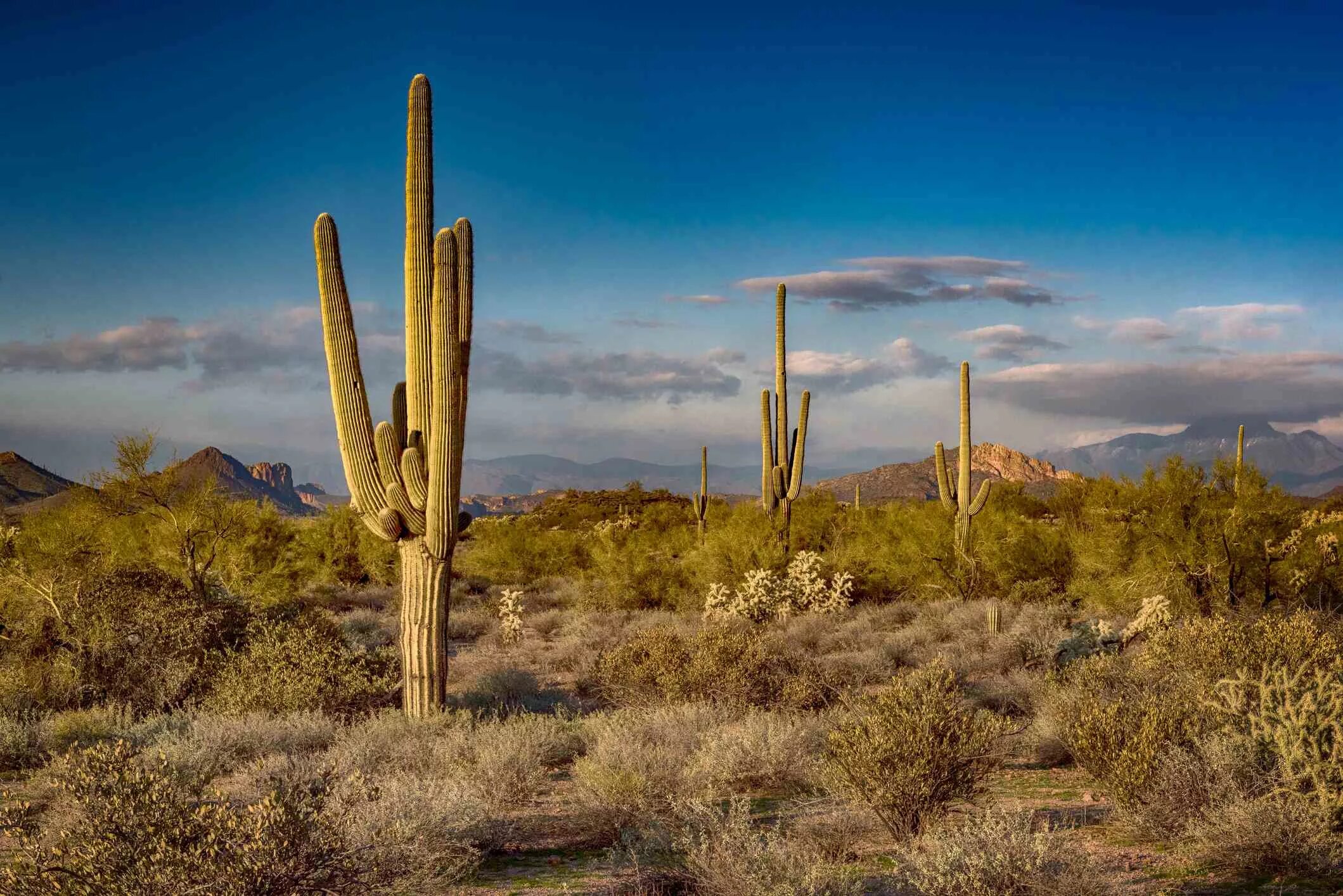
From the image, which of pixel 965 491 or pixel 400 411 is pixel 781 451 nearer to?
pixel 965 491

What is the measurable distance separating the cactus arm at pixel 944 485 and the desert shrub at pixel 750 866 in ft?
48.2

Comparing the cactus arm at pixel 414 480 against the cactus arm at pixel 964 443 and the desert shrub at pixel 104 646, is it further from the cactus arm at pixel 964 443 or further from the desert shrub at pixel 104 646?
the cactus arm at pixel 964 443

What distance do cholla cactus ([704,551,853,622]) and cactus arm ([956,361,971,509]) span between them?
271 cm

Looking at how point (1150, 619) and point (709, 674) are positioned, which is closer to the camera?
point (709, 674)

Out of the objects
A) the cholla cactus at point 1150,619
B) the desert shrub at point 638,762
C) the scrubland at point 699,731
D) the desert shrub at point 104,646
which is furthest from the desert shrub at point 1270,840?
the desert shrub at point 104,646

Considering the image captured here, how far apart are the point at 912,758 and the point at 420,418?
19.7 feet

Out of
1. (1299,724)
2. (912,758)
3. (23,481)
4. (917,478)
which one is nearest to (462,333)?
(912,758)

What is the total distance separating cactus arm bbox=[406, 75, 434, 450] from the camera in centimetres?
949

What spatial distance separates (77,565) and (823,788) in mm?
9405

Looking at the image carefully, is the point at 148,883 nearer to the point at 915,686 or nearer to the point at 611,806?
the point at 611,806

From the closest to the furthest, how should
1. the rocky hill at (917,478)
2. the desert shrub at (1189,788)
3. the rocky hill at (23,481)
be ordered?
the desert shrub at (1189,788) < the rocky hill at (23,481) < the rocky hill at (917,478)

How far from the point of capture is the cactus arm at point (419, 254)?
31.1 feet

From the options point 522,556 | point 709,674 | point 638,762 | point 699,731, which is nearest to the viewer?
point 638,762

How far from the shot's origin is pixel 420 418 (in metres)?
9.59
